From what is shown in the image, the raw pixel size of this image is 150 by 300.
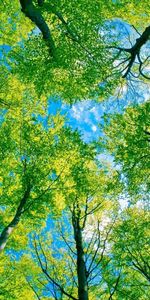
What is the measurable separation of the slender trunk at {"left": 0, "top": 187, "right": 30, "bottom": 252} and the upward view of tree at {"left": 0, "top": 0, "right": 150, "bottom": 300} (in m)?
0.03

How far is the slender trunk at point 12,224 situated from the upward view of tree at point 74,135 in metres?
0.03

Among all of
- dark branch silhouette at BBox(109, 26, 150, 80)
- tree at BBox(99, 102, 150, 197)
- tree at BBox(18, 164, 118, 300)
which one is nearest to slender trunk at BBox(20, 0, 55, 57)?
dark branch silhouette at BBox(109, 26, 150, 80)

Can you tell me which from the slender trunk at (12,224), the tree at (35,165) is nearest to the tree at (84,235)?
the tree at (35,165)

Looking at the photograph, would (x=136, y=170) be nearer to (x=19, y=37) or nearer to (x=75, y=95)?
(x=75, y=95)

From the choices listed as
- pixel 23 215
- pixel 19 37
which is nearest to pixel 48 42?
pixel 23 215

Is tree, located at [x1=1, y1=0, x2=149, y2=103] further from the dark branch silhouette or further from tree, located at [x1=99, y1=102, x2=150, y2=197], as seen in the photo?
tree, located at [x1=99, y1=102, x2=150, y2=197]

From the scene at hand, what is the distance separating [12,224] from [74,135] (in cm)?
424

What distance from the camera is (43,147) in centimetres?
1382

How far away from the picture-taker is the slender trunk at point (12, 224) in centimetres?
1155

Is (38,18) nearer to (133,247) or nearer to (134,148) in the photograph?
(134,148)

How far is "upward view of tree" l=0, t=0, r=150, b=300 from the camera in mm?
11156

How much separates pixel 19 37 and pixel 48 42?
7.57m

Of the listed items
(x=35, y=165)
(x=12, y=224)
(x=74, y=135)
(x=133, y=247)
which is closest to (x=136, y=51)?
(x=74, y=135)

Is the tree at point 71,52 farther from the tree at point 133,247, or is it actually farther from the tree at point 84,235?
the tree at point 133,247
